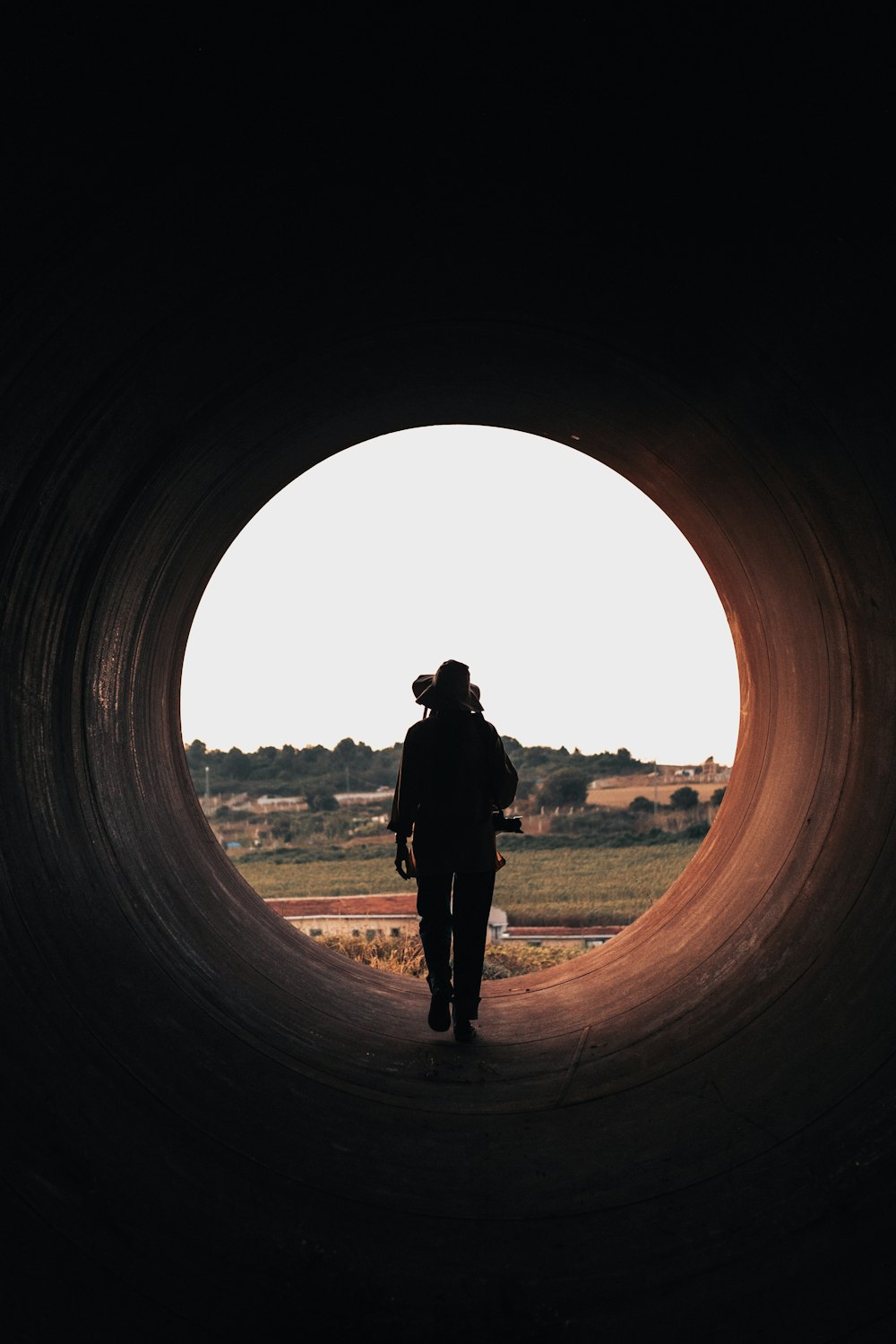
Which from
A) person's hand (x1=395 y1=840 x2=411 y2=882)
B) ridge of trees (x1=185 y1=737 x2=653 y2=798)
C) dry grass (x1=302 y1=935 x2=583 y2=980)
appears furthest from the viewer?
ridge of trees (x1=185 y1=737 x2=653 y2=798)

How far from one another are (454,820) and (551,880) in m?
18.4

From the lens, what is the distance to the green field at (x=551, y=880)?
63.1ft

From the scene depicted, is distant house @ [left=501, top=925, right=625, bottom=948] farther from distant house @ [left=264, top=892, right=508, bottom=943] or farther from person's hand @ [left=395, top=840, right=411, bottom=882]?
person's hand @ [left=395, top=840, right=411, bottom=882]

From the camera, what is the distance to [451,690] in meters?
5.22

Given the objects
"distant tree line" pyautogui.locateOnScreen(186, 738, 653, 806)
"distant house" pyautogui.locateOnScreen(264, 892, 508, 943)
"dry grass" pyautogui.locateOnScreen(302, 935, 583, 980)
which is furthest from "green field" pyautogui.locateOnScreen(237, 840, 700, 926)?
"distant tree line" pyautogui.locateOnScreen(186, 738, 653, 806)

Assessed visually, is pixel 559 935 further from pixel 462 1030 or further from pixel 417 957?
pixel 462 1030

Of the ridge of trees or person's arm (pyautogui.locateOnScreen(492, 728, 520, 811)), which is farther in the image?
the ridge of trees

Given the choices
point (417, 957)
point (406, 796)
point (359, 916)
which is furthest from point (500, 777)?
point (359, 916)

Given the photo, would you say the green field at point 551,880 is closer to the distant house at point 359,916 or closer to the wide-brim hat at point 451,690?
the distant house at point 359,916

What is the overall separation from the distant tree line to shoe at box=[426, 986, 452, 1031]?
1290 inches

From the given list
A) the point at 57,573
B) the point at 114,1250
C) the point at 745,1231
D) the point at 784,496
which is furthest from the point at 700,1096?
the point at 57,573

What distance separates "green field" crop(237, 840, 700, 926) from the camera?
1922 cm

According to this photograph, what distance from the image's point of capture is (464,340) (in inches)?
194

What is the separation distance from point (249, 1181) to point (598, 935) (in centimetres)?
1329
